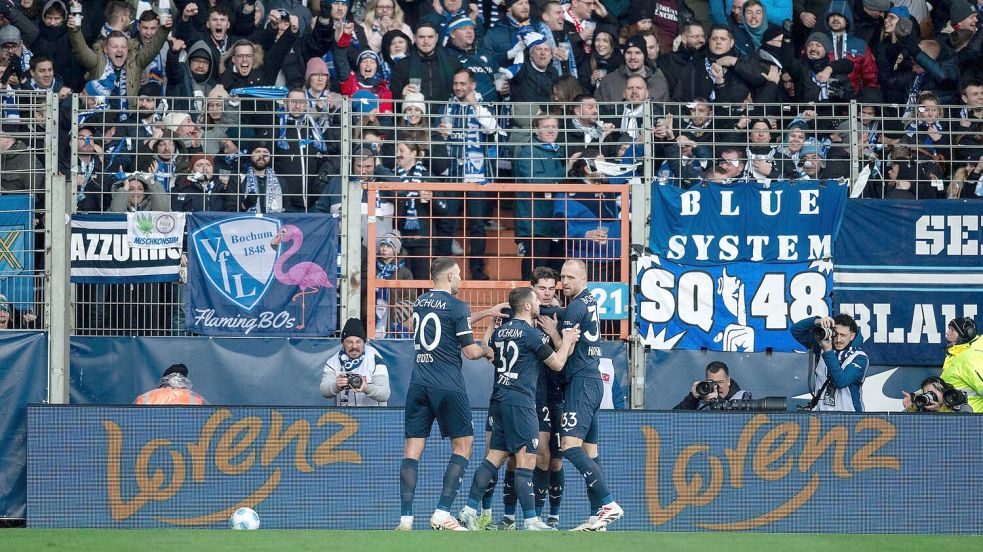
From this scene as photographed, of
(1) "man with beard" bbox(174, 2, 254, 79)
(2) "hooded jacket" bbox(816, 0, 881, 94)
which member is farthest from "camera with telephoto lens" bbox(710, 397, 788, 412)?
(1) "man with beard" bbox(174, 2, 254, 79)

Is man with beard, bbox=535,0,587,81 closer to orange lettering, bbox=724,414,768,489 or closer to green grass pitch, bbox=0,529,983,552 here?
orange lettering, bbox=724,414,768,489

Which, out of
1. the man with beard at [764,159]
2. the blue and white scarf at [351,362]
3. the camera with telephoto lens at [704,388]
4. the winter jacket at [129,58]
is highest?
the winter jacket at [129,58]

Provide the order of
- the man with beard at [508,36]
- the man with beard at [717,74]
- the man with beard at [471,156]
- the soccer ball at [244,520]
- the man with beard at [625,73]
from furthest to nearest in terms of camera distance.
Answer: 1. the man with beard at [508,36]
2. the man with beard at [717,74]
3. the man with beard at [625,73]
4. the man with beard at [471,156]
5. the soccer ball at [244,520]

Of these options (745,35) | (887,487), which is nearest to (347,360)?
(887,487)

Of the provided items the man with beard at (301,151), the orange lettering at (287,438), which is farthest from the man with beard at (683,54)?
the orange lettering at (287,438)

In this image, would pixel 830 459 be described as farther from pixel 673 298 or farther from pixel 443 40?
pixel 443 40

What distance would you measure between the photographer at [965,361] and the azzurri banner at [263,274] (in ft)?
21.0

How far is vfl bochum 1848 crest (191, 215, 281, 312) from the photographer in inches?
596

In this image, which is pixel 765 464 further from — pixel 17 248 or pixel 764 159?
pixel 17 248

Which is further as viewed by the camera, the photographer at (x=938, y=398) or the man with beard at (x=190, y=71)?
the man with beard at (x=190, y=71)

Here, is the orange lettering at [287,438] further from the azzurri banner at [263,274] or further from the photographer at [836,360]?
the photographer at [836,360]

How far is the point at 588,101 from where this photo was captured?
585 inches

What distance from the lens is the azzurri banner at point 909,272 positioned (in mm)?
15500

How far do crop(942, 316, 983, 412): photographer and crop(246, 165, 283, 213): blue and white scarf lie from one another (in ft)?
23.7
